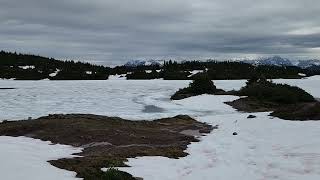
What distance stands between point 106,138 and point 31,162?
24.5 ft

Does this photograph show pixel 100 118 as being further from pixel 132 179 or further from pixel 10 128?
pixel 132 179

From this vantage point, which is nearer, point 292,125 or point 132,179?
point 132,179

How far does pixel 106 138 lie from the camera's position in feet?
67.8

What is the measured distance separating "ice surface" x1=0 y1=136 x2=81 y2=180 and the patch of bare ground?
0.47 metres

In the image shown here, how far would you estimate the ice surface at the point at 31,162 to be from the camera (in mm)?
11662

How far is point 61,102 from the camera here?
4638cm

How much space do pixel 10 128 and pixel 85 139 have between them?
4.92m

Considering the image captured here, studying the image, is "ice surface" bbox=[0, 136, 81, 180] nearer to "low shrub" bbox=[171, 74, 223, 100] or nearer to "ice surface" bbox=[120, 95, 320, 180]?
"ice surface" bbox=[120, 95, 320, 180]

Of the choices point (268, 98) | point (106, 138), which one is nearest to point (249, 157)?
point (106, 138)

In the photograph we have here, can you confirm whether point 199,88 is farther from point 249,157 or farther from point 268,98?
point 249,157

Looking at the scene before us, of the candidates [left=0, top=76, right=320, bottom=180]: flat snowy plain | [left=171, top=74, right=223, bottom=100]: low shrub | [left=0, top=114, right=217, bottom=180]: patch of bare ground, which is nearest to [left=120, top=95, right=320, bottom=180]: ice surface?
[left=0, top=76, right=320, bottom=180]: flat snowy plain

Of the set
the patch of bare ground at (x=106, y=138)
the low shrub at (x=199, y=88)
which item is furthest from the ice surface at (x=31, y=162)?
the low shrub at (x=199, y=88)

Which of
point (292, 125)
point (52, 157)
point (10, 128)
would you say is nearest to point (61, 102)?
point (10, 128)

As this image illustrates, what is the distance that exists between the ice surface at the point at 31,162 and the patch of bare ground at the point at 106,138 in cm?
47
